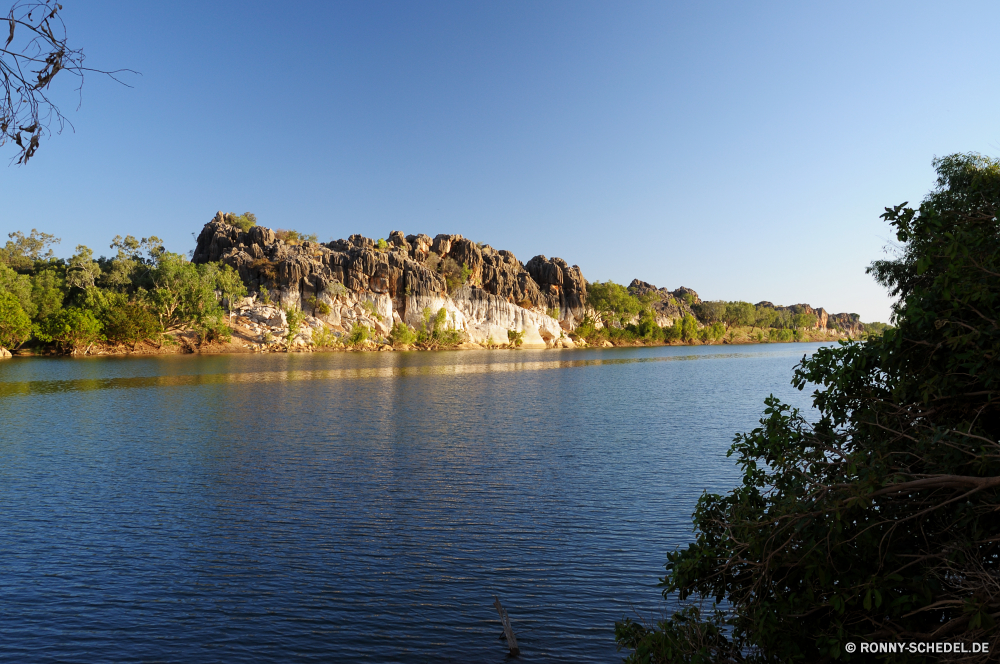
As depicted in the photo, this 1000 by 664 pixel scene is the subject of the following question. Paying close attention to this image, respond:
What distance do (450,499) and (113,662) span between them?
953 cm

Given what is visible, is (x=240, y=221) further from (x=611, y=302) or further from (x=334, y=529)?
(x=334, y=529)

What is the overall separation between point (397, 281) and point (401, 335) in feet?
47.6

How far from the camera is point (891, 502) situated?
577 centimetres

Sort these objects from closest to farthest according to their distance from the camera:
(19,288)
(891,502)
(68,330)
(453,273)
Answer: (891,502) < (68,330) < (19,288) < (453,273)

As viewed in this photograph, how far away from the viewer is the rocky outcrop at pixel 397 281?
118688 millimetres

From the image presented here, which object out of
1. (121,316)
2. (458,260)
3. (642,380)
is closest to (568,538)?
(642,380)

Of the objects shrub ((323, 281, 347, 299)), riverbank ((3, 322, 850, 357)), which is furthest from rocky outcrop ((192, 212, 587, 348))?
riverbank ((3, 322, 850, 357))

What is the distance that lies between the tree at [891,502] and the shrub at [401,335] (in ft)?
400

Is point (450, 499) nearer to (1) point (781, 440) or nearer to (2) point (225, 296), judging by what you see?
(1) point (781, 440)

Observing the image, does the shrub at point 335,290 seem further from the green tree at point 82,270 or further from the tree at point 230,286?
the green tree at point 82,270

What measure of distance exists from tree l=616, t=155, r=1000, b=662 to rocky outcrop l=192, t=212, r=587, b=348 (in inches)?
4589

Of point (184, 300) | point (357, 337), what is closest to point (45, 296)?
point (184, 300)

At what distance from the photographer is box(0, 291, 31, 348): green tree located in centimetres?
7781

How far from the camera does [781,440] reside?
717cm
